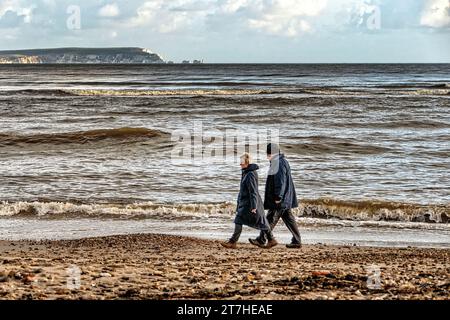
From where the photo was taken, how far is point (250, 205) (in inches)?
417

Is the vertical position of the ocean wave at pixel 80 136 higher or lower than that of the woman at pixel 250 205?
lower

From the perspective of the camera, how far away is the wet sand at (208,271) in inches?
280

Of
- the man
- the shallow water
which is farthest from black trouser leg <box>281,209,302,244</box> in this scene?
the shallow water

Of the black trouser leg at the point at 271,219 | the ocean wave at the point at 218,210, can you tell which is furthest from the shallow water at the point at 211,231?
the black trouser leg at the point at 271,219

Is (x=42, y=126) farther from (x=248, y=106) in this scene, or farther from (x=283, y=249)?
(x=283, y=249)

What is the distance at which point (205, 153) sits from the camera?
22.2 metres

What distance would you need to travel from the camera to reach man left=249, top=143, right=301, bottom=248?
1055 cm

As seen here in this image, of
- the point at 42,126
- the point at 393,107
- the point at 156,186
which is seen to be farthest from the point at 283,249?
the point at 393,107

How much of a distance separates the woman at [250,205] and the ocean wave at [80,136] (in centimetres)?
1611

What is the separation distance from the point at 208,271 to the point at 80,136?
2009 cm

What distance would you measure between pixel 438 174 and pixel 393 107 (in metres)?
24.5

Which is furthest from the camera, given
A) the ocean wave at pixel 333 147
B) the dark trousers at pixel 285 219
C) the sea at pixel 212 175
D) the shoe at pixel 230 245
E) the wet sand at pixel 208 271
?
the ocean wave at pixel 333 147

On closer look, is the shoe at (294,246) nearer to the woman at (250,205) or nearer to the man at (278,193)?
the man at (278,193)
